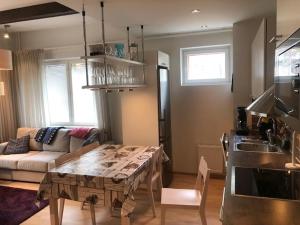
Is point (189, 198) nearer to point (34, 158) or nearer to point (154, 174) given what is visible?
point (154, 174)

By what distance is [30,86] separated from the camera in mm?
4855

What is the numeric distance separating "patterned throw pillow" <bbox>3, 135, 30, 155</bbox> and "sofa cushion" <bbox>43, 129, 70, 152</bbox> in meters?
0.38

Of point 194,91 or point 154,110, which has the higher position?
point 194,91

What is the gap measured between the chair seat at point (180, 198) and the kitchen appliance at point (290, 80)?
1337 mm

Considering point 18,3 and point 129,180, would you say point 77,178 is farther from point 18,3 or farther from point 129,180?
point 18,3

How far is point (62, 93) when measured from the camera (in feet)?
16.3

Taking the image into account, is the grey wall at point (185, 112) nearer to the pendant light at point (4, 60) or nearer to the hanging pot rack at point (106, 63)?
the hanging pot rack at point (106, 63)

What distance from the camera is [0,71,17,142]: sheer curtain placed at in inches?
189

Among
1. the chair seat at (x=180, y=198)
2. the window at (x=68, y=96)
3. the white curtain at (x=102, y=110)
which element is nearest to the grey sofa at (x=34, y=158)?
the white curtain at (x=102, y=110)

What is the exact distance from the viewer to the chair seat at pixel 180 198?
234 cm

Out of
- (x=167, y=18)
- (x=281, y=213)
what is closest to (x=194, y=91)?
(x=167, y=18)

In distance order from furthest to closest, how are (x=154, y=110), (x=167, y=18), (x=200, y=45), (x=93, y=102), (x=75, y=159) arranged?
(x=93, y=102) < (x=200, y=45) < (x=154, y=110) < (x=167, y=18) < (x=75, y=159)

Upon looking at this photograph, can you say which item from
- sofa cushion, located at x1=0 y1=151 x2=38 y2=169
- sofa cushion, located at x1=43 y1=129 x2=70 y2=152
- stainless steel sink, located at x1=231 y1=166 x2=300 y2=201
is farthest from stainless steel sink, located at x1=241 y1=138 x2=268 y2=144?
sofa cushion, located at x1=0 y1=151 x2=38 y2=169

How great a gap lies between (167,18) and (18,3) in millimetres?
2003
